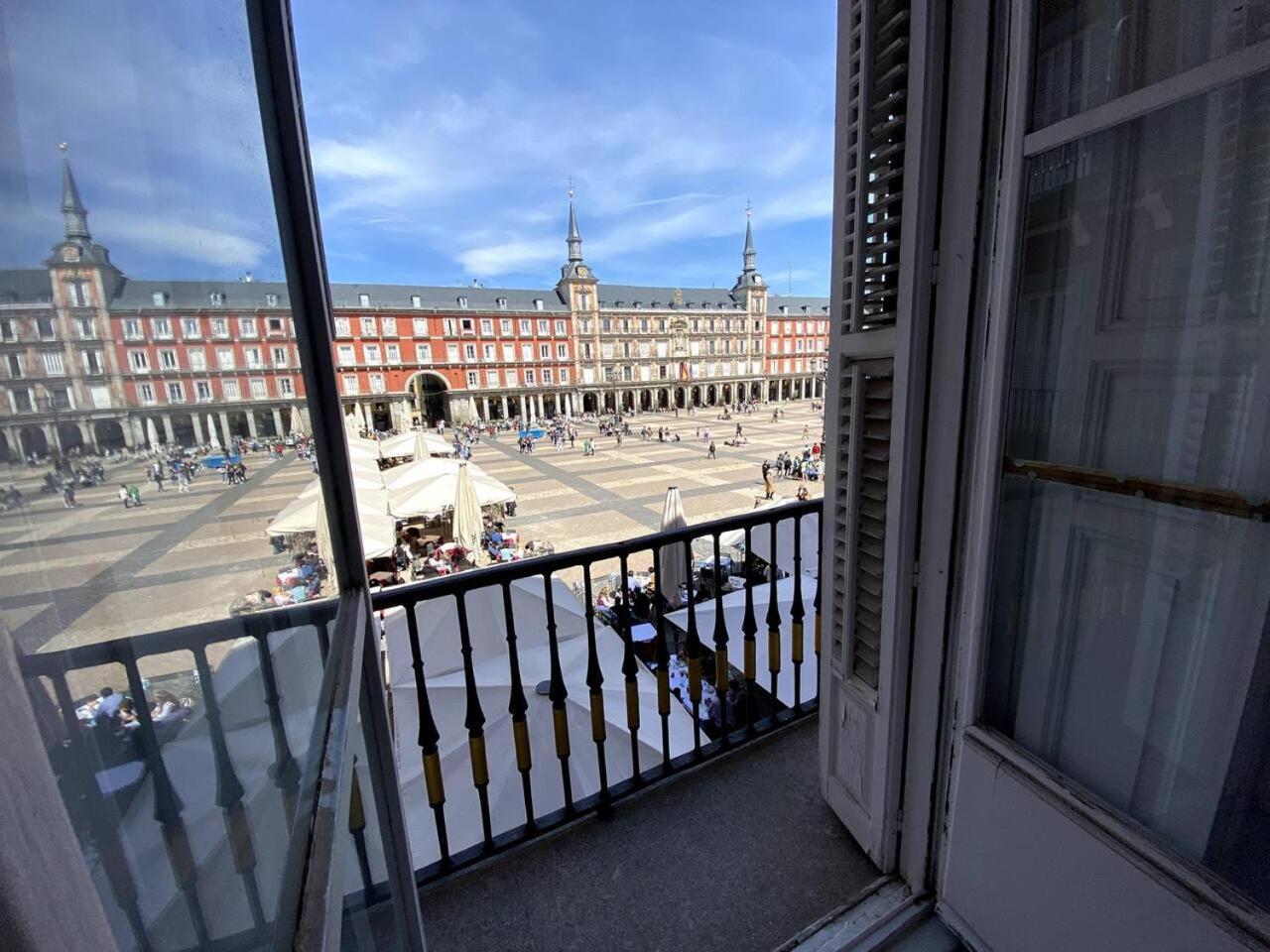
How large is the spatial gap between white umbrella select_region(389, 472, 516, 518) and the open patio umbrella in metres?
0.16

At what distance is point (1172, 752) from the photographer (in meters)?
1.06

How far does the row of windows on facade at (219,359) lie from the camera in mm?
457

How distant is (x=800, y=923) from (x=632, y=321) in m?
44.3

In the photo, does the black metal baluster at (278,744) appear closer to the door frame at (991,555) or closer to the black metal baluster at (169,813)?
the black metal baluster at (169,813)

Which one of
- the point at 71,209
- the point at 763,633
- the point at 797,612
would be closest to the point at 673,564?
the point at 763,633

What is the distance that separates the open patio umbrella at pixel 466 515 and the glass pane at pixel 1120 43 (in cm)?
888

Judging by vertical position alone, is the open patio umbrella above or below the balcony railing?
below

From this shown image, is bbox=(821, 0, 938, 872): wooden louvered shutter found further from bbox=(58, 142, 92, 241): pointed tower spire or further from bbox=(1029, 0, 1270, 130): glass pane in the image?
bbox=(58, 142, 92, 241): pointed tower spire

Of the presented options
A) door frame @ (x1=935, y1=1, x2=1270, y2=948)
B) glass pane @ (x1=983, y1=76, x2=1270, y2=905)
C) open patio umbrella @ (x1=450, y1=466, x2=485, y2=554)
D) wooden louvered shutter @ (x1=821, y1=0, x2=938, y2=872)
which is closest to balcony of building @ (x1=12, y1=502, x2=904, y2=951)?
wooden louvered shutter @ (x1=821, y1=0, x2=938, y2=872)

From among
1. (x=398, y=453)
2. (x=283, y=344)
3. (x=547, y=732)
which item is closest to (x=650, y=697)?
(x=547, y=732)

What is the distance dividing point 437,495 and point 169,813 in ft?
33.4

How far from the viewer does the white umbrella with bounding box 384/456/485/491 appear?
1073cm

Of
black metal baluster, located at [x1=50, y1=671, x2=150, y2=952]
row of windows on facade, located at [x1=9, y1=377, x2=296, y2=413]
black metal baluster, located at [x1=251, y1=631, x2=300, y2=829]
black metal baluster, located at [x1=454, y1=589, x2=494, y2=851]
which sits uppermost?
row of windows on facade, located at [x1=9, y1=377, x2=296, y2=413]

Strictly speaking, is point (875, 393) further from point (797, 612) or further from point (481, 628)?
point (481, 628)
